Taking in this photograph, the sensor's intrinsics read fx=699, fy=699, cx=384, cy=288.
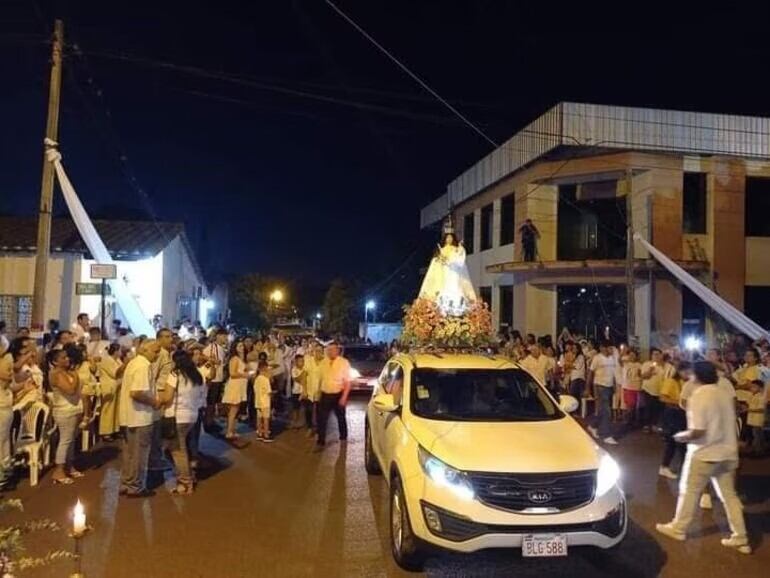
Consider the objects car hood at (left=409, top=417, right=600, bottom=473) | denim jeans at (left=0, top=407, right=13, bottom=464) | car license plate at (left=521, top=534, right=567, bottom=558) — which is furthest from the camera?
denim jeans at (left=0, top=407, right=13, bottom=464)

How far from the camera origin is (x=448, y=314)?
11.2 meters

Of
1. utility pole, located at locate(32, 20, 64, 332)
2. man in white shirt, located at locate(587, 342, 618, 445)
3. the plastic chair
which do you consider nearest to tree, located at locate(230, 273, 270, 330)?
utility pole, located at locate(32, 20, 64, 332)

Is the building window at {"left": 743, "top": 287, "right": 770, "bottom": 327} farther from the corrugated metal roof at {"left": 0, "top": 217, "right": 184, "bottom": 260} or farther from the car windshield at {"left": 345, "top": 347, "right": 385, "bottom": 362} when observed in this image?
the corrugated metal roof at {"left": 0, "top": 217, "right": 184, "bottom": 260}

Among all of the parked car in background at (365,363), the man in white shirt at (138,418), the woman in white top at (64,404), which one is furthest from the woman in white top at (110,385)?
the parked car in background at (365,363)

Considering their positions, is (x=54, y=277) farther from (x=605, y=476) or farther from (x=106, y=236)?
(x=605, y=476)

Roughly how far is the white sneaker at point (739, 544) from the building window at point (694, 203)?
54.5 feet

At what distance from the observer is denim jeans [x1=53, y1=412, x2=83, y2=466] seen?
8.45 metres

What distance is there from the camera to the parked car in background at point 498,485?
17.2 ft

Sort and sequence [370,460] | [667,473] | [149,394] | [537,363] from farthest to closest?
[537,363] < [667,473] < [370,460] < [149,394]

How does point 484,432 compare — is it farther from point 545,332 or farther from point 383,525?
point 545,332

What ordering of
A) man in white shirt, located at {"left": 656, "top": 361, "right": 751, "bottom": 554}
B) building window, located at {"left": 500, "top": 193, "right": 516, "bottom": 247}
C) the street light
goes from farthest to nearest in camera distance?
the street light
building window, located at {"left": 500, "top": 193, "right": 516, "bottom": 247}
man in white shirt, located at {"left": 656, "top": 361, "right": 751, "bottom": 554}

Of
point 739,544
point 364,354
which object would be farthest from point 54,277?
point 739,544

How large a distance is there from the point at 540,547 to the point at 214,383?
29.3 feet

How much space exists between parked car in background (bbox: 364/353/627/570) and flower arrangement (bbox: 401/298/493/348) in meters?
3.93
